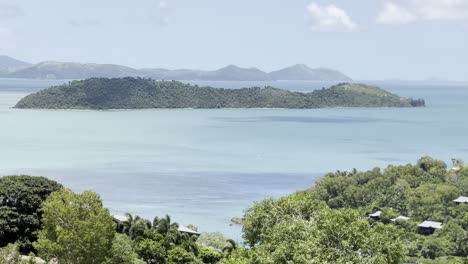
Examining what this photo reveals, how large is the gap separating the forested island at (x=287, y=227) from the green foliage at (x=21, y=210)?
0.12 feet

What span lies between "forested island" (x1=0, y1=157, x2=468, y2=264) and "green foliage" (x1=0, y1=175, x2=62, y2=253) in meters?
0.04

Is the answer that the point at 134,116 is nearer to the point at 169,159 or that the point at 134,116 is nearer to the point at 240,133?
the point at 240,133

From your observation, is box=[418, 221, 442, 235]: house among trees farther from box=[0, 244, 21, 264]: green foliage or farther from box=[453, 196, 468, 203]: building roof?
box=[0, 244, 21, 264]: green foliage

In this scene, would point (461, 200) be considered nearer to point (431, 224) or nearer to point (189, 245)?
point (431, 224)

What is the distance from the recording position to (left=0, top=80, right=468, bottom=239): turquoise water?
4938 centimetres

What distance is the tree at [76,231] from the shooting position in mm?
19375

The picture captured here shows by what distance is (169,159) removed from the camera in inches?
2638

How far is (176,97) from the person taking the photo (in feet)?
458

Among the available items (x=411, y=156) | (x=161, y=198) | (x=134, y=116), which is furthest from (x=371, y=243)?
(x=134, y=116)

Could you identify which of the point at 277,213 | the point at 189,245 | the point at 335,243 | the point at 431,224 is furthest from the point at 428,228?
the point at 335,243

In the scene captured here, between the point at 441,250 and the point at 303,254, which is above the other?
the point at 303,254

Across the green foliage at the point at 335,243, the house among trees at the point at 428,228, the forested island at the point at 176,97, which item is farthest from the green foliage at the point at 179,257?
the forested island at the point at 176,97

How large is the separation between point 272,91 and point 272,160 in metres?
80.9

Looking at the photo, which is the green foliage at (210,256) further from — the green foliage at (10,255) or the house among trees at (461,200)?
the house among trees at (461,200)
